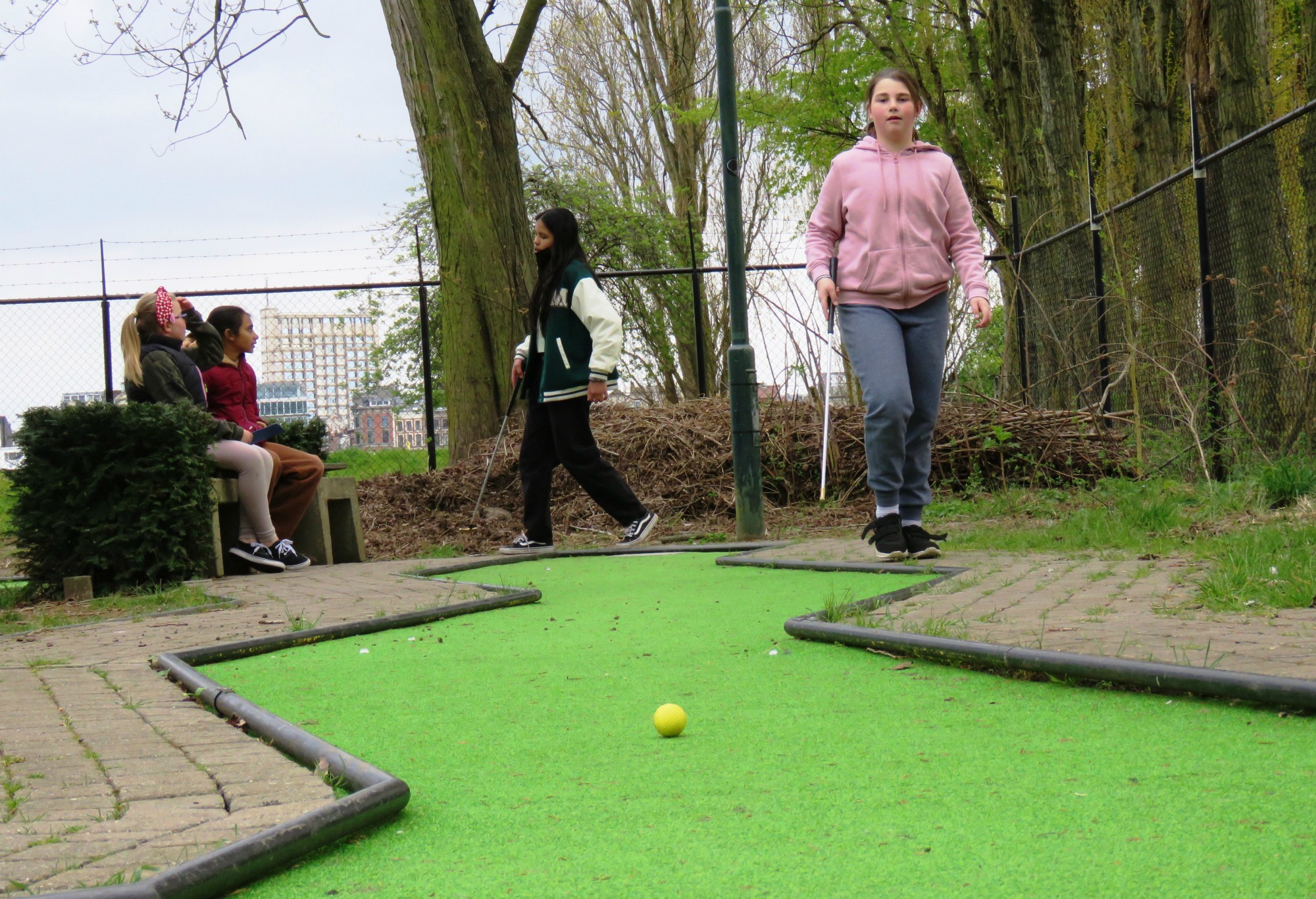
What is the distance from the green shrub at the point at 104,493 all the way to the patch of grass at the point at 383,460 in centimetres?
633

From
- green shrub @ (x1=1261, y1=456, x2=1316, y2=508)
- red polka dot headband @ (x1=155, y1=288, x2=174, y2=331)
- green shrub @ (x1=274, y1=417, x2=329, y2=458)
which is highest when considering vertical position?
red polka dot headband @ (x1=155, y1=288, x2=174, y2=331)

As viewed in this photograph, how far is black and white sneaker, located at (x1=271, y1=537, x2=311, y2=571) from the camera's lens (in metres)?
7.32

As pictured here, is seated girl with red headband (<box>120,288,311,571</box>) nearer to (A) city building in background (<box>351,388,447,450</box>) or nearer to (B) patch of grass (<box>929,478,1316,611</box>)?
(B) patch of grass (<box>929,478,1316,611</box>)

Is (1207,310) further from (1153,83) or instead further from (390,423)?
(390,423)

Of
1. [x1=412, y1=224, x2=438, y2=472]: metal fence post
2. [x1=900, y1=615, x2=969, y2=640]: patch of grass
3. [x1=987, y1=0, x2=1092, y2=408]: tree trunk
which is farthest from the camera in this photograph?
[x1=412, y1=224, x2=438, y2=472]: metal fence post

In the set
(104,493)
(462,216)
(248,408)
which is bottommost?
(104,493)

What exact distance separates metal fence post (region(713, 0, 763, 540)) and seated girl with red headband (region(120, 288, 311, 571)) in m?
2.75

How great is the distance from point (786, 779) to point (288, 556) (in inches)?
220

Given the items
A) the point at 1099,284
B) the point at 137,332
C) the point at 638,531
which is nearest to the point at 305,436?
the point at 137,332

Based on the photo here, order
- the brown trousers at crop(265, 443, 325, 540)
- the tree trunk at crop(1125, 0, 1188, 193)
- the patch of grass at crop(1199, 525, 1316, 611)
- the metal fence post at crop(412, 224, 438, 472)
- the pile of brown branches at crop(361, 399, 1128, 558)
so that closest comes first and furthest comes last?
1. the patch of grass at crop(1199, 525, 1316, 611)
2. the brown trousers at crop(265, 443, 325, 540)
3. the pile of brown branches at crop(361, 399, 1128, 558)
4. the metal fence post at crop(412, 224, 438, 472)
5. the tree trunk at crop(1125, 0, 1188, 193)

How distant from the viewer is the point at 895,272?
5531 mm

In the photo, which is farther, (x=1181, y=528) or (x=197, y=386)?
(x=197, y=386)

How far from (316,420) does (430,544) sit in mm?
1174

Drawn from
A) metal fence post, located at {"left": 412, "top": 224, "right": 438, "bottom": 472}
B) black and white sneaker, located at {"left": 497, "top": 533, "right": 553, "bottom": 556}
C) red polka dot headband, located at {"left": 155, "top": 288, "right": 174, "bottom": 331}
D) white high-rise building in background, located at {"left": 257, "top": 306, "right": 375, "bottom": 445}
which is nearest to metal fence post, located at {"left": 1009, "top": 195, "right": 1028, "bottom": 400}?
black and white sneaker, located at {"left": 497, "top": 533, "right": 553, "bottom": 556}
